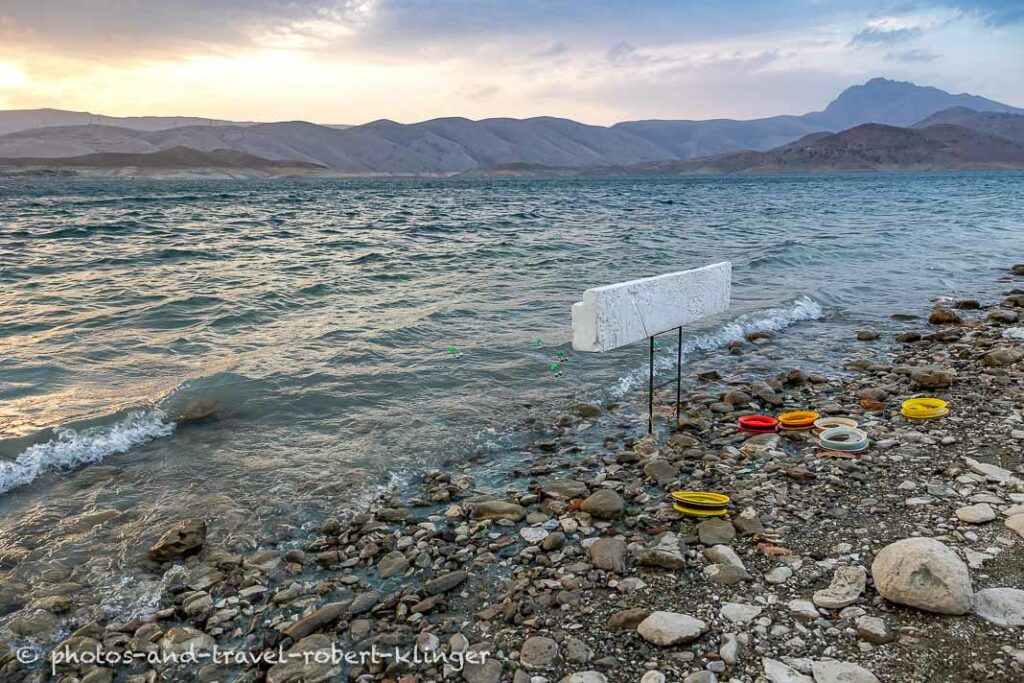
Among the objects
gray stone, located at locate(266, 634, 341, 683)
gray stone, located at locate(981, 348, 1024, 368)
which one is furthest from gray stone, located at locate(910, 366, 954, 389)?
gray stone, located at locate(266, 634, 341, 683)

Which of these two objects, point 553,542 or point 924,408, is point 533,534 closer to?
point 553,542

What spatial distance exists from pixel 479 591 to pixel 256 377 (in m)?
6.67

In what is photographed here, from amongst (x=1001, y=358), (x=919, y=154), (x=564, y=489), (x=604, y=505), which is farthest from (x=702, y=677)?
(x=919, y=154)

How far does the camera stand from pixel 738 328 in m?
13.0

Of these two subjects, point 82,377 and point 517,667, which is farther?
point 82,377

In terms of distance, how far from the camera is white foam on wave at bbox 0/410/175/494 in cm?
701

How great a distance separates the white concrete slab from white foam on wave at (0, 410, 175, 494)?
18.0ft

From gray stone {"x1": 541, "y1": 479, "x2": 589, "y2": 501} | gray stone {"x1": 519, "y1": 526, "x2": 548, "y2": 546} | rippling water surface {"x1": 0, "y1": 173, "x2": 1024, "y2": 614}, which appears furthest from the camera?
rippling water surface {"x1": 0, "y1": 173, "x2": 1024, "y2": 614}

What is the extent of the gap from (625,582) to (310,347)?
8752 millimetres

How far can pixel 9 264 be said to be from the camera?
2055 centimetres

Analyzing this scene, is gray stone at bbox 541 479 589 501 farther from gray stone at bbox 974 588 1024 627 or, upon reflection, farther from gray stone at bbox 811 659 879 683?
gray stone at bbox 974 588 1024 627

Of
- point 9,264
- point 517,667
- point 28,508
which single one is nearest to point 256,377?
point 28,508

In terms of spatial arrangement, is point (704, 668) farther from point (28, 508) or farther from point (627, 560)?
point (28, 508)

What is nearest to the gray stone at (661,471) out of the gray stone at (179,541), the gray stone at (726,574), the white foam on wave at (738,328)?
the gray stone at (726,574)
